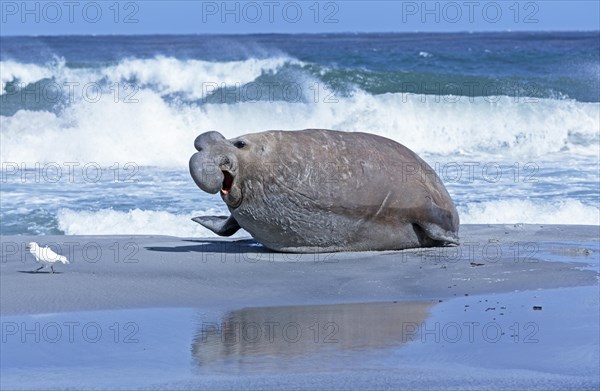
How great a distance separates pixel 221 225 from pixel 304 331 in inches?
130

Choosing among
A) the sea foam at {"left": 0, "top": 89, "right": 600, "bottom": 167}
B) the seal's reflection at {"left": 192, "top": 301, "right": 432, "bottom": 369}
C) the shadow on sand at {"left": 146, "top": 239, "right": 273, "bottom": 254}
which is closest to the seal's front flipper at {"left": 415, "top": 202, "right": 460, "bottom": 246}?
the shadow on sand at {"left": 146, "top": 239, "right": 273, "bottom": 254}

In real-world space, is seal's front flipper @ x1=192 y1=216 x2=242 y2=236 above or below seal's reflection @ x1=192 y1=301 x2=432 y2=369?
above

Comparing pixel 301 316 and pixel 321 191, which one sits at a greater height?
pixel 321 191

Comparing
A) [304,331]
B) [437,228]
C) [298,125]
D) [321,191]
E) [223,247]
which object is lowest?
[304,331]

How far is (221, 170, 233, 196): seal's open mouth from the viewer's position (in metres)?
9.11

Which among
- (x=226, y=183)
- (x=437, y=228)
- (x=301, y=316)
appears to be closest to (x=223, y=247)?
(x=226, y=183)

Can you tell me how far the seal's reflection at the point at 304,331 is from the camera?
612cm

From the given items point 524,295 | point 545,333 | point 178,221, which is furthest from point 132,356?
point 178,221

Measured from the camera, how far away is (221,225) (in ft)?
32.4

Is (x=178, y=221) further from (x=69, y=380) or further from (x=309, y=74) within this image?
(x=309, y=74)

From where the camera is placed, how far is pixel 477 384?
5.43 m

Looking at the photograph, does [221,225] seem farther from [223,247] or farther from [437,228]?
[437,228]

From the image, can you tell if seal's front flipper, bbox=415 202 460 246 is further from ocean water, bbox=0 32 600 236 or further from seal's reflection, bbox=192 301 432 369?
ocean water, bbox=0 32 600 236


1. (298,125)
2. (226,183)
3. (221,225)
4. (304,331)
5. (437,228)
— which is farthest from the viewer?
(298,125)
